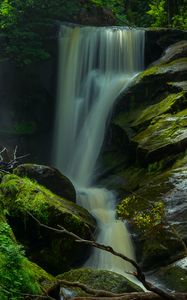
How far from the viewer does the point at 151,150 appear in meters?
12.1

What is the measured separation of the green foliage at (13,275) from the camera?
4.73 metres

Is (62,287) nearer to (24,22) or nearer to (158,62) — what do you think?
(158,62)

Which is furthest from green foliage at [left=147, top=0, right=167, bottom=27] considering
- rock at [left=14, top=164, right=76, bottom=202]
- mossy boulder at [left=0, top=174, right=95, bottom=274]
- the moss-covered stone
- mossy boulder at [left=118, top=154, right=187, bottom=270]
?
mossy boulder at [left=0, top=174, right=95, bottom=274]

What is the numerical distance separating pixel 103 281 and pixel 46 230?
3.36 metres

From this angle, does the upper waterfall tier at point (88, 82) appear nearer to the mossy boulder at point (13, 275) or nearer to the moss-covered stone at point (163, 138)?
the moss-covered stone at point (163, 138)

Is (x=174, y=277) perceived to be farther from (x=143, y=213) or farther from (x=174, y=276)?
(x=143, y=213)

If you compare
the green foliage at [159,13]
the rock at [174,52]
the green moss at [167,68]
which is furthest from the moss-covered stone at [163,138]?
the green foliage at [159,13]

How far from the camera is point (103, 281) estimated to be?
20.0 feet

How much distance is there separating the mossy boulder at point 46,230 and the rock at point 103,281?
269 centimetres

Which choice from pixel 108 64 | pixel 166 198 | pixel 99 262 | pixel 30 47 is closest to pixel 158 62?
pixel 108 64

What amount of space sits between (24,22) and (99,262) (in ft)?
41.1

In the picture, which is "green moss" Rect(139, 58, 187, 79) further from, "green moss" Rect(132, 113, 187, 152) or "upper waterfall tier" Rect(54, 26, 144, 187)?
"green moss" Rect(132, 113, 187, 152)

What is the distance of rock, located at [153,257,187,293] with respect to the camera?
8010 millimetres

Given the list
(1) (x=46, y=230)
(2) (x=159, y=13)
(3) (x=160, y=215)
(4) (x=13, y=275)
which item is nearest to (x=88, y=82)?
(2) (x=159, y=13)
